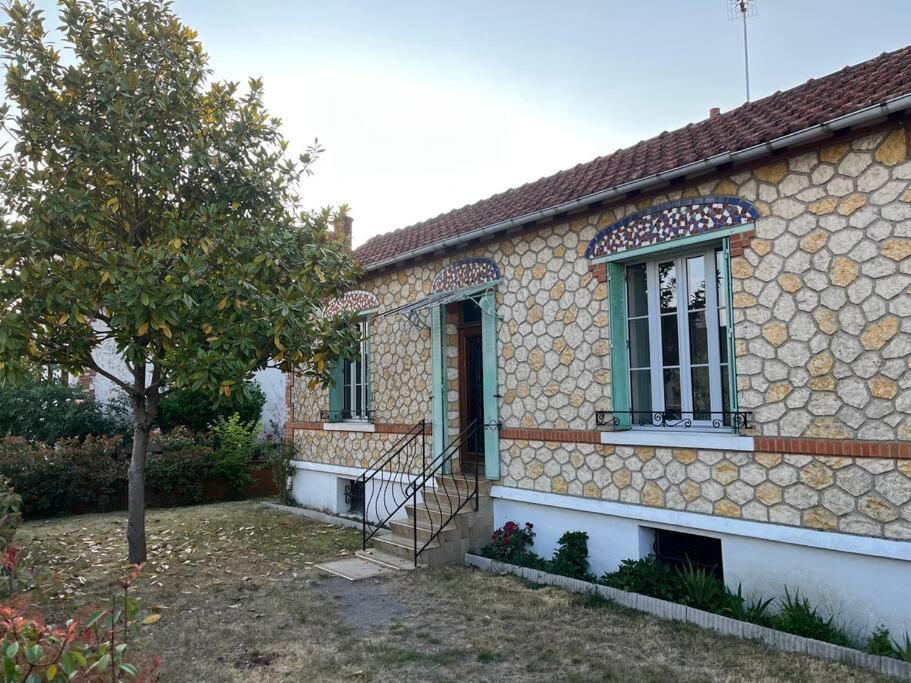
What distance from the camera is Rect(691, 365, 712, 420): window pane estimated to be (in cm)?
615

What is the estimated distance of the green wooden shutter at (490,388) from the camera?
800 centimetres

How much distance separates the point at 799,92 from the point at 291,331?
20.0 feet

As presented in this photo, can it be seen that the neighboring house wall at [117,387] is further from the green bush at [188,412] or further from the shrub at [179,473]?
the shrub at [179,473]

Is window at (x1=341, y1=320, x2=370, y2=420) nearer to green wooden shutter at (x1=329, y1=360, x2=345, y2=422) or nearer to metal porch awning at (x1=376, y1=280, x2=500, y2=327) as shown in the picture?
green wooden shutter at (x1=329, y1=360, x2=345, y2=422)

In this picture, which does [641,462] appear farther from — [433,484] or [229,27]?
[229,27]

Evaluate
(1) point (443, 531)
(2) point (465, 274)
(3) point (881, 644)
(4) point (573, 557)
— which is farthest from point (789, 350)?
(2) point (465, 274)

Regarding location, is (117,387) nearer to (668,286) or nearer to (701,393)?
(668,286)

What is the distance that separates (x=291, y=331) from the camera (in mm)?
7074

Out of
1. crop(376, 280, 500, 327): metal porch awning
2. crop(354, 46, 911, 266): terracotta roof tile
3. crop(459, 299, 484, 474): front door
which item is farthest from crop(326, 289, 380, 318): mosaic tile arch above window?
crop(459, 299, 484, 474): front door

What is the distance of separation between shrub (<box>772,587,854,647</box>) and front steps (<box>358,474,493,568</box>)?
137 inches

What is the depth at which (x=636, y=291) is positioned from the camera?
6.86 meters

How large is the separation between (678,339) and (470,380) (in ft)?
11.3

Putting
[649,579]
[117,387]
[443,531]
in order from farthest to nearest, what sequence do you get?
[117,387], [443,531], [649,579]

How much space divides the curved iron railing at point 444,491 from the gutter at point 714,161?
2.55m
